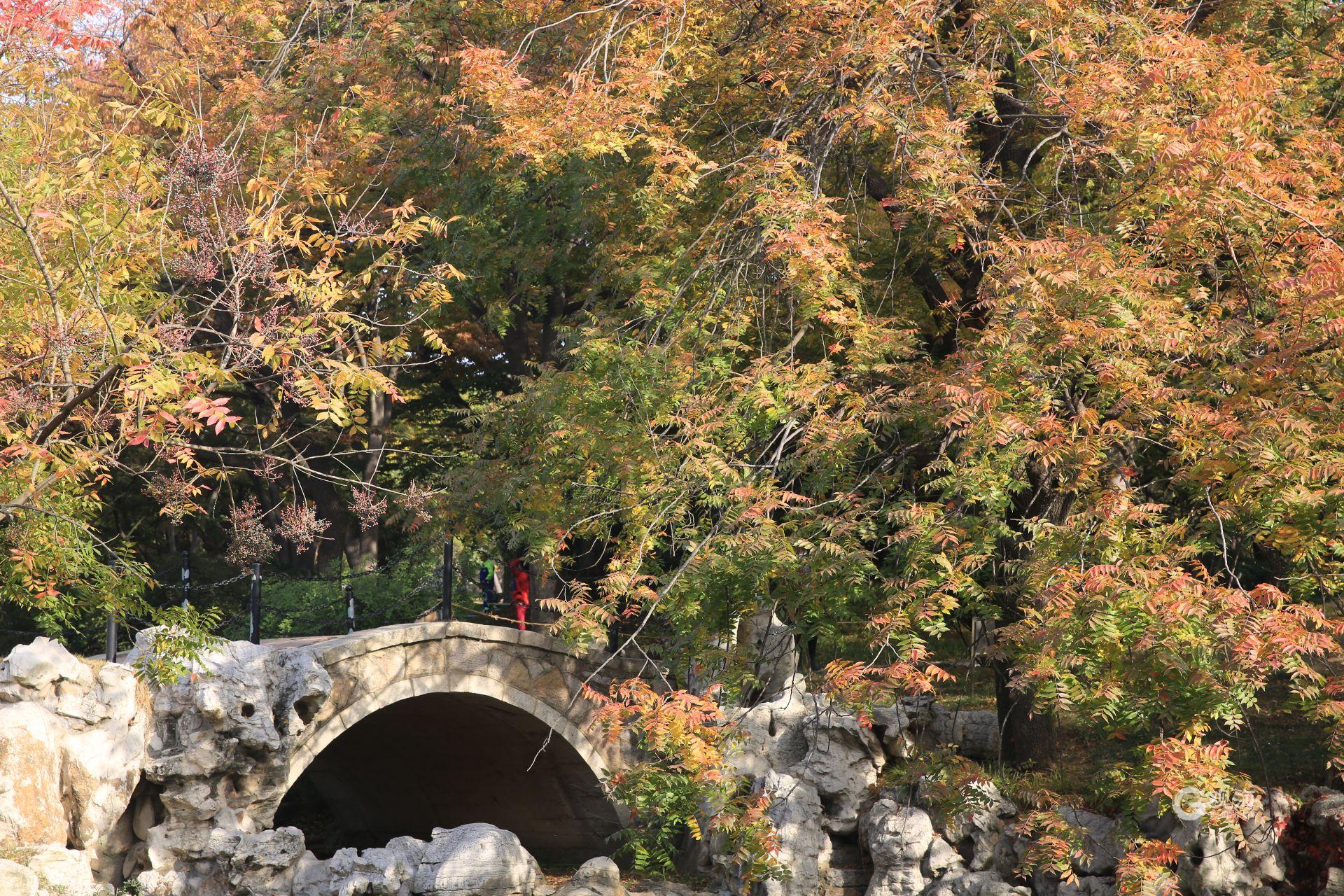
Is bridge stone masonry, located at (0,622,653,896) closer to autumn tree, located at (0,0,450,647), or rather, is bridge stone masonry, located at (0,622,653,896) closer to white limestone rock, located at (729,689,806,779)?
autumn tree, located at (0,0,450,647)

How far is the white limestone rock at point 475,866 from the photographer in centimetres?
1082

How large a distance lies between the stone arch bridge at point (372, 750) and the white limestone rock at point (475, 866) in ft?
3.48

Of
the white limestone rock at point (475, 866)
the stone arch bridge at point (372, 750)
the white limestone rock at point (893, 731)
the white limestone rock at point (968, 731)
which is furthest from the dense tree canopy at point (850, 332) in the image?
the white limestone rock at point (475, 866)

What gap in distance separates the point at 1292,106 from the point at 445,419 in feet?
40.9

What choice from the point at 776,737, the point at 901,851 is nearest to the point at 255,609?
the point at 776,737

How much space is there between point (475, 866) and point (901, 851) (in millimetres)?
3822

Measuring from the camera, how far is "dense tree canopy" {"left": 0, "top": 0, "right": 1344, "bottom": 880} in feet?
22.0

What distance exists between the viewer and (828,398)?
8.59 m

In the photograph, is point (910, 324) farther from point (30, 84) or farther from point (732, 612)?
point (30, 84)

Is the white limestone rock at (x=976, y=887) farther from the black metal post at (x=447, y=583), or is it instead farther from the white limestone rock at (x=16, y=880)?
the white limestone rock at (x=16, y=880)

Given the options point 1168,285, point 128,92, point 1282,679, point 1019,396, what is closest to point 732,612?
point 1019,396

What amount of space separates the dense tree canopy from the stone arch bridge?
129 centimetres

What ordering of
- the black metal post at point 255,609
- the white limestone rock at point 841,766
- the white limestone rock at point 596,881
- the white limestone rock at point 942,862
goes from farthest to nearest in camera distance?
the white limestone rock at point 841,766 < the black metal post at point 255,609 < the white limestone rock at point 596,881 < the white limestone rock at point 942,862

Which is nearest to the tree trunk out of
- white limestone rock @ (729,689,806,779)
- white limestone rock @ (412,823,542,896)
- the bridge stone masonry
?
white limestone rock @ (729,689,806,779)
